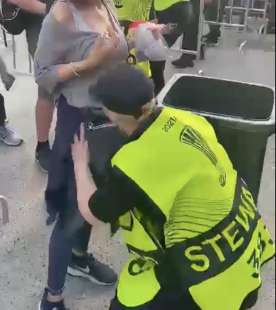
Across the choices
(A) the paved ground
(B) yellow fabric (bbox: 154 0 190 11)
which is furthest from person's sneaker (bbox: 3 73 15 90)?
(B) yellow fabric (bbox: 154 0 190 11)

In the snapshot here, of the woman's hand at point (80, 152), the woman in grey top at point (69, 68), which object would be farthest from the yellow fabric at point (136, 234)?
the woman in grey top at point (69, 68)

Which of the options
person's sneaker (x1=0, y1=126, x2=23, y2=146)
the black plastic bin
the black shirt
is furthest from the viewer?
person's sneaker (x1=0, y1=126, x2=23, y2=146)

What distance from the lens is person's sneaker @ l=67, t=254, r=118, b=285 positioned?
196 centimetres

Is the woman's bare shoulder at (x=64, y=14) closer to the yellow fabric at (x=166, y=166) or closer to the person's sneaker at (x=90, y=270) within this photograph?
the yellow fabric at (x=166, y=166)

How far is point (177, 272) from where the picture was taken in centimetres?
136

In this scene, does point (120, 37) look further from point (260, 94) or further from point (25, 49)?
point (260, 94)

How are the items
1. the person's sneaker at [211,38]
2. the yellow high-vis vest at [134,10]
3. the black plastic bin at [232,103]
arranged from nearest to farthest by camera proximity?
the yellow high-vis vest at [134,10]
the black plastic bin at [232,103]
the person's sneaker at [211,38]

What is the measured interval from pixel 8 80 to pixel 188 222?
0.80 metres

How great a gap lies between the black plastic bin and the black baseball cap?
1.94 feet

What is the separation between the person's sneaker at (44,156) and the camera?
5.90ft

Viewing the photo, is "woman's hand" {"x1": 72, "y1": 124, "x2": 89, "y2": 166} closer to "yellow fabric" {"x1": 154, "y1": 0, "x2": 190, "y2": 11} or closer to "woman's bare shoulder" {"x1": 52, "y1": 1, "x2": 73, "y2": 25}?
"woman's bare shoulder" {"x1": 52, "y1": 1, "x2": 73, "y2": 25}

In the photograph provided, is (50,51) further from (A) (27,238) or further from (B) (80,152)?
(A) (27,238)

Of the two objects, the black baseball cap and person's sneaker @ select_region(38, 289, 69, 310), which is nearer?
the black baseball cap

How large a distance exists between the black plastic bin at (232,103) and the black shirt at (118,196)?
611 millimetres
